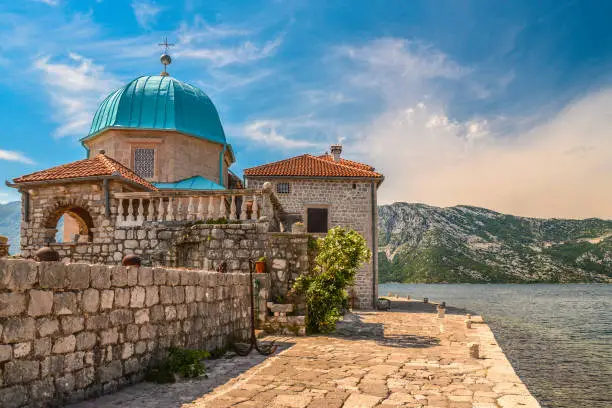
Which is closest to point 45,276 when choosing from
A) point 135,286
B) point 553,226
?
point 135,286

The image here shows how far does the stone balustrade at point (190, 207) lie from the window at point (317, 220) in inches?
435

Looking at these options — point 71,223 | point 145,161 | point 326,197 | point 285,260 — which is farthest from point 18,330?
point 326,197

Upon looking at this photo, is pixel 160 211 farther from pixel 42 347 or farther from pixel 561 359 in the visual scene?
pixel 561 359

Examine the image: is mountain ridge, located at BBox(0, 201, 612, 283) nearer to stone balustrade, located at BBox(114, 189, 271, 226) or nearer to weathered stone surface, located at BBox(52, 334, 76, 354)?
stone balustrade, located at BBox(114, 189, 271, 226)

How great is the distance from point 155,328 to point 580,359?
1546 centimetres

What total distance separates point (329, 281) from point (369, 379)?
17.6 feet

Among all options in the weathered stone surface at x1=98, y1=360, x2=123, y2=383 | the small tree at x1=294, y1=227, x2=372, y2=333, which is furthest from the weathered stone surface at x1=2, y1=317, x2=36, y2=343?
the small tree at x1=294, y1=227, x2=372, y2=333

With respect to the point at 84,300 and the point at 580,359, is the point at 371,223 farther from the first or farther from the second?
the point at 84,300

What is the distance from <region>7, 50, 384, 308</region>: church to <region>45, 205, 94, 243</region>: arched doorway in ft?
0.14

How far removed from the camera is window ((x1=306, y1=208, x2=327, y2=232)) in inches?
981

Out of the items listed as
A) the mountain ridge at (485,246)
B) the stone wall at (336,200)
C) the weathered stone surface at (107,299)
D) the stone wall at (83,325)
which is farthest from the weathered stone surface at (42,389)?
the mountain ridge at (485,246)

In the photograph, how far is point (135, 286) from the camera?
20.9ft

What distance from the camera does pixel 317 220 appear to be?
81.8 ft

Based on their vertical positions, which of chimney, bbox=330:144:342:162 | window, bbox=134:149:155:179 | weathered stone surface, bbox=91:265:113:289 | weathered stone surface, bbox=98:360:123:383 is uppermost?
chimney, bbox=330:144:342:162
